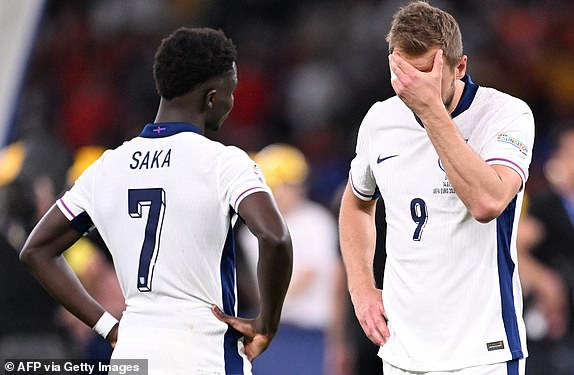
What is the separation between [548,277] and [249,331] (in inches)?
158

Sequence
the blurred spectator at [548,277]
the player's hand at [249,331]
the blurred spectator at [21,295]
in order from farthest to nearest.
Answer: the blurred spectator at [548,277] → the blurred spectator at [21,295] → the player's hand at [249,331]

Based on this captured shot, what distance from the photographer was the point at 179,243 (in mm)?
4266

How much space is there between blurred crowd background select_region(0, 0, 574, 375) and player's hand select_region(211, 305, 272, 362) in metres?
7.81

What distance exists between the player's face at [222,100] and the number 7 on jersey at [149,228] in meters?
0.36

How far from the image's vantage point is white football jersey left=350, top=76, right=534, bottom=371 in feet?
13.7

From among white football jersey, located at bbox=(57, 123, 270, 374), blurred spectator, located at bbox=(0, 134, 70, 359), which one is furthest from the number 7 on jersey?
blurred spectator, located at bbox=(0, 134, 70, 359)

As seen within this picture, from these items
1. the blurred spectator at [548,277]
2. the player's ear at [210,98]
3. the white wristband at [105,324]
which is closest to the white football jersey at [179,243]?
the player's ear at [210,98]

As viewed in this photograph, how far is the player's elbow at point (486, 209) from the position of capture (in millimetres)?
3988

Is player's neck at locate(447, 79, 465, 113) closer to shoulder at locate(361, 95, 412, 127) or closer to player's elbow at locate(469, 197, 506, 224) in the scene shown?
shoulder at locate(361, 95, 412, 127)

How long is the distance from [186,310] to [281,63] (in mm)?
10494

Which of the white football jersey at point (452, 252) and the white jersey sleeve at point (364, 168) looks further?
the white jersey sleeve at point (364, 168)
